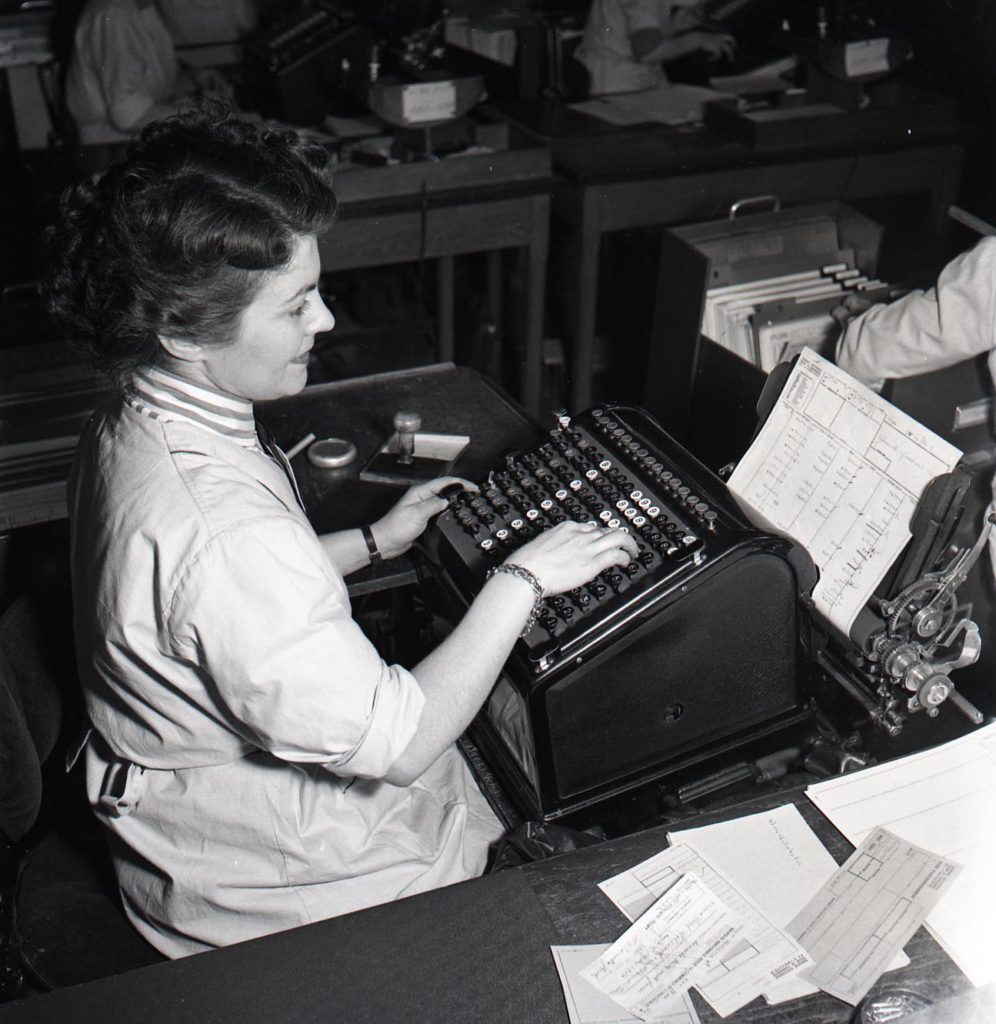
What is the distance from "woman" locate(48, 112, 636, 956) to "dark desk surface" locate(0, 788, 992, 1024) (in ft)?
0.52

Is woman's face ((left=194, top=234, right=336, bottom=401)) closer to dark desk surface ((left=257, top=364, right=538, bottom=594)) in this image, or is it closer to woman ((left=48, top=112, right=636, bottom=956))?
woman ((left=48, top=112, right=636, bottom=956))

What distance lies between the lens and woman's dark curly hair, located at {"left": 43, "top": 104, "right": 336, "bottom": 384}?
1104 millimetres

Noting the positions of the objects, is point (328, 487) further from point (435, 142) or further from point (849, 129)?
point (849, 129)

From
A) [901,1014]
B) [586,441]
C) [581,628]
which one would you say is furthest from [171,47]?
[901,1014]

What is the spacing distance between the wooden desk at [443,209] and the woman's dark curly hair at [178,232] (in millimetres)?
1893

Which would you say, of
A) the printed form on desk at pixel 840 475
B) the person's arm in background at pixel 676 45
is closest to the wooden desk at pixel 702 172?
the person's arm in background at pixel 676 45

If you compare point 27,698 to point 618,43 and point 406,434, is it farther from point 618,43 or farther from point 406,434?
point 618,43

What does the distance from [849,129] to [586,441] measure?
8.35ft

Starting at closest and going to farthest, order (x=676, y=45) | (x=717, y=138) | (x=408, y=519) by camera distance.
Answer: (x=408, y=519), (x=717, y=138), (x=676, y=45)

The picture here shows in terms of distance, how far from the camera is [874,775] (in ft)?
3.81

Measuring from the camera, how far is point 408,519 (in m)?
1.57

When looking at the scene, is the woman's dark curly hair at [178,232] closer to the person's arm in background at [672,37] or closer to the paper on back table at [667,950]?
the paper on back table at [667,950]

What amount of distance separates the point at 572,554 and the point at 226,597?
15.2 inches

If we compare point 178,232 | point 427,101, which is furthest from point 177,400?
point 427,101
